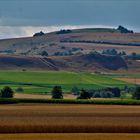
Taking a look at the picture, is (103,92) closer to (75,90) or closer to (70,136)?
(75,90)

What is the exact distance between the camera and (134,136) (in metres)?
62.7

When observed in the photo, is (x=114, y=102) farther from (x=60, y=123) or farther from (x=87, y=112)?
(x=60, y=123)

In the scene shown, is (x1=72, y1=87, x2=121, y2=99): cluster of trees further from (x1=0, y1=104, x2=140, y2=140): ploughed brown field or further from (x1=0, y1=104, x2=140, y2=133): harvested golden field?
(x1=0, y1=104, x2=140, y2=140): ploughed brown field

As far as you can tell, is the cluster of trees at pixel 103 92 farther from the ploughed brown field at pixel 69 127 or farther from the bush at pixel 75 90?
the ploughed brown field at pixel 69 127

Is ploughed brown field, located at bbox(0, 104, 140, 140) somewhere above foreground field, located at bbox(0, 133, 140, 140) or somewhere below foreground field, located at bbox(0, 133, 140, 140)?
Result: above

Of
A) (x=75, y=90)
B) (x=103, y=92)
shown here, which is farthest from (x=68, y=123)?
(x=75, y=90)

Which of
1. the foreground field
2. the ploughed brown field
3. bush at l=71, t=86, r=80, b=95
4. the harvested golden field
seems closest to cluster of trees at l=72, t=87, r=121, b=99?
bush at l=71, t=86, r=80, b=95

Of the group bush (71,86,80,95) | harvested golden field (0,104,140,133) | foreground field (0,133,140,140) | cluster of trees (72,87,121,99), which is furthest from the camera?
bush (71,86,80,95)

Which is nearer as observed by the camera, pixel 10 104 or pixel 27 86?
pixel 10 104

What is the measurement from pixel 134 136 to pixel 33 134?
7950mm

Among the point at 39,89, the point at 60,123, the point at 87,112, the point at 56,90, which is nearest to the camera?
the point at 60,123

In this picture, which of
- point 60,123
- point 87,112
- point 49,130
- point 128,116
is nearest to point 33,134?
point 49,130

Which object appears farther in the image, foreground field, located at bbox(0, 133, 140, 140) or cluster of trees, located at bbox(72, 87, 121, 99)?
cluster of trees, located at bbox(72, 87, 121, 99)

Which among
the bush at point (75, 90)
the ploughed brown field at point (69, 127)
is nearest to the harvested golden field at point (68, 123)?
the ploughed brown field at point (69, 127)
